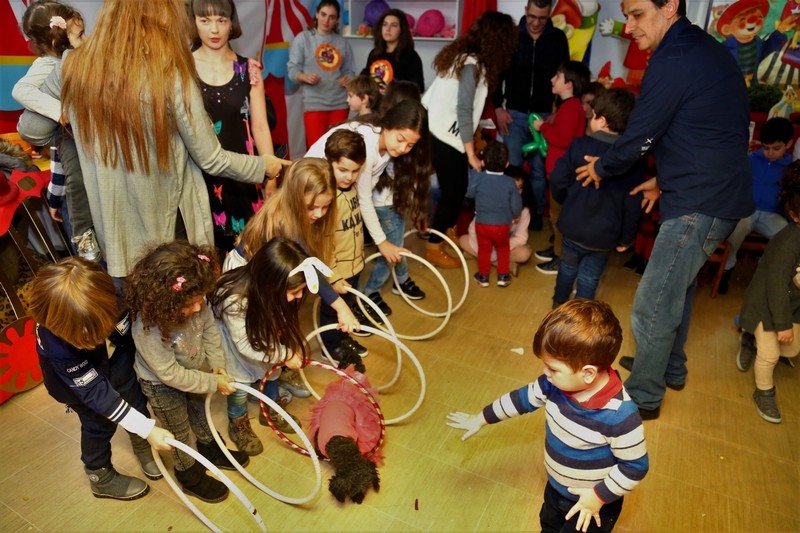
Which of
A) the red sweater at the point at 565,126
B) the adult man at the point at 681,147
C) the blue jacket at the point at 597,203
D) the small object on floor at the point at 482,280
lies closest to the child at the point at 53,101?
the adult man at the point at 681,147

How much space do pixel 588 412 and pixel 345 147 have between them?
1.96 metres

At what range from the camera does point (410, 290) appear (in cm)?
450

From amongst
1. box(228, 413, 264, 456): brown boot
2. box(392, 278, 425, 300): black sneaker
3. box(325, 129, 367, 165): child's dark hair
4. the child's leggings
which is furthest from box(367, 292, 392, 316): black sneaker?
the child's leggings

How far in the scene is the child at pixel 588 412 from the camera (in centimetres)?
176

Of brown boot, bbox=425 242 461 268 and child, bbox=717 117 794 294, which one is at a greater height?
child, bbox=717 117 794 294

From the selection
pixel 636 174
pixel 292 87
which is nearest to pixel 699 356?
pixel 636 174

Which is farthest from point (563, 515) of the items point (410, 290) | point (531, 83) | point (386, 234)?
point (531, 83)

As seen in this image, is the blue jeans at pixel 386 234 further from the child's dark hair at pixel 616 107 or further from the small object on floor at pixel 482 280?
the child's dark hair at pixel 616 107

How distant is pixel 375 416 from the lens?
2.91 metres

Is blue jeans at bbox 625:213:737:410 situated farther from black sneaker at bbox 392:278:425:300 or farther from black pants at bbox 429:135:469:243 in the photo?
black pants at bbox 429:135:469:243

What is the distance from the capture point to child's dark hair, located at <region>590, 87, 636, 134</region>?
3.43 metres

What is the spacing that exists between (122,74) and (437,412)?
233 cm

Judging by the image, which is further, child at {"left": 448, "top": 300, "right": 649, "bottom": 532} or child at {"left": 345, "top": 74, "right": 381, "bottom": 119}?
child at {"left": 345, "top": 74, "right": 381, "bottom": 119}

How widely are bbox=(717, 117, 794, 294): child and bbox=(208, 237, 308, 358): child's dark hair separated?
365cm
